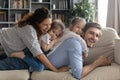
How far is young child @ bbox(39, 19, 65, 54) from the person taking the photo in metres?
2.43

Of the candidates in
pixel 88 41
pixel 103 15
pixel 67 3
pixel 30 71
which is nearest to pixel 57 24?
pixel 88 41

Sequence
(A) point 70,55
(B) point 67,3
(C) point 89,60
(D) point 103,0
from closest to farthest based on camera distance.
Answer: (A) point 70,55 < (C) point 89,60 < (D) point 103,0 < (B) point 67,3

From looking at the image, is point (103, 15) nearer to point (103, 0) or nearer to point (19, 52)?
point (103, 0)

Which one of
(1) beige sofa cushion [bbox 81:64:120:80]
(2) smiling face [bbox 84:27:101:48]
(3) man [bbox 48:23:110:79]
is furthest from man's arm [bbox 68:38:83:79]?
(2) smiling face [bbox 84:27:101:48]

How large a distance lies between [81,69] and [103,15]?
3.53 metres

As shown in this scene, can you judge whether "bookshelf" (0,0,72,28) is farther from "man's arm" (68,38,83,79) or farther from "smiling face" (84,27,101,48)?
"man's arm" (68,38,83,79)

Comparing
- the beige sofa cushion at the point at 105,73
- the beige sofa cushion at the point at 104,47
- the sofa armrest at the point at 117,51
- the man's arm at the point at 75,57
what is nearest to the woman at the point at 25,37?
the man's arm at the point at 75,57

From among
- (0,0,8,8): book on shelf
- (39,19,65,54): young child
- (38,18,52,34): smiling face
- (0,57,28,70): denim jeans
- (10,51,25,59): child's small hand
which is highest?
(0,0,8,8): book on shelf

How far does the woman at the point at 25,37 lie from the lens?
229 cm

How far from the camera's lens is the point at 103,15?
5496mm

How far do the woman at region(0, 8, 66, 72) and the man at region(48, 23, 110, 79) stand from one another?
0.11 m

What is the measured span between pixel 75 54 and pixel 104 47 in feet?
2.26

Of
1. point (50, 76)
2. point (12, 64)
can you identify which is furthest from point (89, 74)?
point (12, 64)

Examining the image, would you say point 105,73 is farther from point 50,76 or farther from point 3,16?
point 3,16
